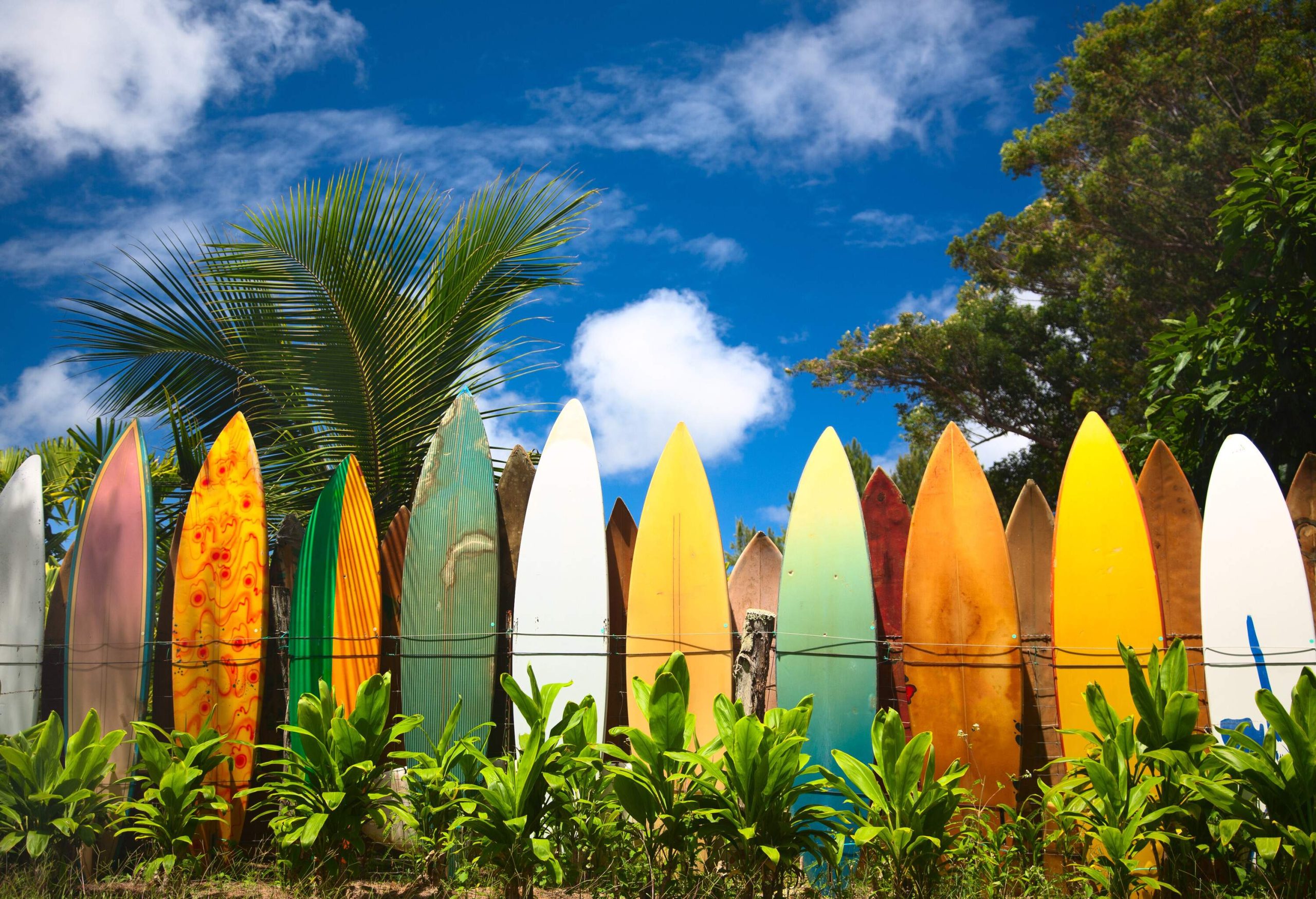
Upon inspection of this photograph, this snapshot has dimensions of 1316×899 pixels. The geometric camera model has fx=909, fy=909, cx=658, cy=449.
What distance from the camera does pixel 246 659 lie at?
3717 mm

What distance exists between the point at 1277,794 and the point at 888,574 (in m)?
1.52

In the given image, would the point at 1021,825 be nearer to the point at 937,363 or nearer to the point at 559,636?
the point at 559,636

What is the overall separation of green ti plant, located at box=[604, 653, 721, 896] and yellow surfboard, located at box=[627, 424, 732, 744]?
71cm

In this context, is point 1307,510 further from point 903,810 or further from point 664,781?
point 664,781

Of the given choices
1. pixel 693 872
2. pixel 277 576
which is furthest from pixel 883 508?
pixel 277 576

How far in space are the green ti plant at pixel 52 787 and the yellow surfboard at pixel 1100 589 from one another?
11.6 feet

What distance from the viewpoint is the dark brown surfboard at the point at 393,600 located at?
3.83 m

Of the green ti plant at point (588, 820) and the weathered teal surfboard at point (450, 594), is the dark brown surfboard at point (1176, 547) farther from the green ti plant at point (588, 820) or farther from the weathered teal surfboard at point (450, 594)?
the weathered teal surfboard at point (450, 594)

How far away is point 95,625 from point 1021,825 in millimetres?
3729

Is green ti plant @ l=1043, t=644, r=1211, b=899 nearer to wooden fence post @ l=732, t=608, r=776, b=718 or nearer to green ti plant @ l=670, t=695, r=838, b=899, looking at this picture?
green ti plant @ l=670, t=695, r=838, b=899

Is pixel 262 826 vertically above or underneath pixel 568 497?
underneath

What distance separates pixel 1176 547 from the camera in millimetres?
3611

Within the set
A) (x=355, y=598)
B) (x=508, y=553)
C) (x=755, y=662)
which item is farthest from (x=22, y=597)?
(x=755, y=662)

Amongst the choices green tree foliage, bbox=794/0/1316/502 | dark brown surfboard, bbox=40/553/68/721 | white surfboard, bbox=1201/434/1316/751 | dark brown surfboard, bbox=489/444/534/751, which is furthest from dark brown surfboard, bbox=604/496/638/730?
green tree foliage, bbox=794/0/1316/502
